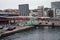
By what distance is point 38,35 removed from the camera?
6.20 ft

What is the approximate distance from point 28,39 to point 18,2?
0.53 metres

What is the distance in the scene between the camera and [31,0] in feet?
6.49

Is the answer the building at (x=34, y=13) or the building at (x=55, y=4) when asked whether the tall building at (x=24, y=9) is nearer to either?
the building at (x=34, y=13)

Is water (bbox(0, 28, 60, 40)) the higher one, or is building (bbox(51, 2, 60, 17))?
building (bbox(51, 2, 60, 17))

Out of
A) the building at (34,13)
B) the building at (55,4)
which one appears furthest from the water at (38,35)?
the building at (55,4)

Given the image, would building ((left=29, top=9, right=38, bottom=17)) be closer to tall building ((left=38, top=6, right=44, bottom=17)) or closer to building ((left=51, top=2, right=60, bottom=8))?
tall building ((left=38, top=6, right=44, bottom=17))

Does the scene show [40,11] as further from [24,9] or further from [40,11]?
[24,9]

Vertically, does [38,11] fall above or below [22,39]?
above

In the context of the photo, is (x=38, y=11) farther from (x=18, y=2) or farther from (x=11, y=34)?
(x=11, y=34)

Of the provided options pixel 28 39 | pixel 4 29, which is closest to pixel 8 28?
pixel 4 29

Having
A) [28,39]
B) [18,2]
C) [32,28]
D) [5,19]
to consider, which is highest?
[18,2]

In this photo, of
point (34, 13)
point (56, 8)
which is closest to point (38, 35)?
point (34, 13)

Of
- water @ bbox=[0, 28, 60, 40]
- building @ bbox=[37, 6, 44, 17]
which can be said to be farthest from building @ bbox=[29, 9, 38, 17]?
water @ bbox=[0, 28, 60, 40]

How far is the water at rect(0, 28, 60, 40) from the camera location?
185 centimetres
